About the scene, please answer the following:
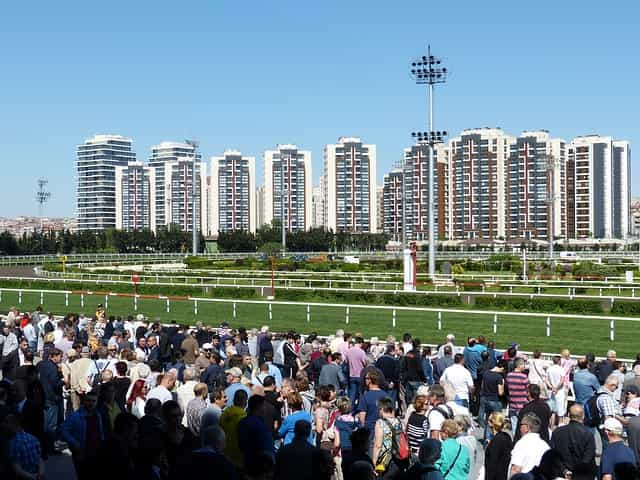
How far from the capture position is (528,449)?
6199 millimetres

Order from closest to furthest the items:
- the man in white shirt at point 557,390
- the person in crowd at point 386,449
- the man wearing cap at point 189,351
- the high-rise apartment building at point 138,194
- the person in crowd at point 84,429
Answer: the person in crowd at point 386,449
the person in crowd at point 84,429
the man in white shirt at point 557,390
the man wearing cap at point 189,351
the high-rise apartment building at point 138,194

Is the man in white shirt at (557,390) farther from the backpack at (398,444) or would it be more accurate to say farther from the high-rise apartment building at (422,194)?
the high-rise apartment building at (422,194)

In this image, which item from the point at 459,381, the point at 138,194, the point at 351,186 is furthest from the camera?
the point at 138,194

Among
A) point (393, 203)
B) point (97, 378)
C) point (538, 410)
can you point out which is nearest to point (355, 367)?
point (97, 378)

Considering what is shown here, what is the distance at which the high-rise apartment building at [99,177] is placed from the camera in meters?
164

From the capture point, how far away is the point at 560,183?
419ft

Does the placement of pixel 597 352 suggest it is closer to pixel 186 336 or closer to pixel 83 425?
pixel 186 336

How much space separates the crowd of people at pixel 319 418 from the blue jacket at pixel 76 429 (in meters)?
0.01

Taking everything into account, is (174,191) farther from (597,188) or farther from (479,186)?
(597,188)

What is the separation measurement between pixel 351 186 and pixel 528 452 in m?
130

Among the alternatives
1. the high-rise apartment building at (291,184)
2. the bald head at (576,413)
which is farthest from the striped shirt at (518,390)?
the high-rise apartment building at (291,184)

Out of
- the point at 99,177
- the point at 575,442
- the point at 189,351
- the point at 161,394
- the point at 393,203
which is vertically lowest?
the point at 189,351

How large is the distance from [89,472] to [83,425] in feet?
6.19

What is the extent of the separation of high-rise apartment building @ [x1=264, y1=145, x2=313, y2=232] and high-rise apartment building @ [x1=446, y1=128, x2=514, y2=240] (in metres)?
26.7
